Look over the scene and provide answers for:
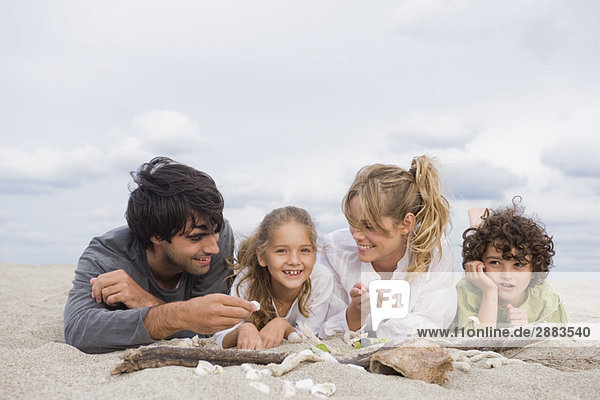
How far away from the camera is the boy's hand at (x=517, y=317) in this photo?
13.3 feet

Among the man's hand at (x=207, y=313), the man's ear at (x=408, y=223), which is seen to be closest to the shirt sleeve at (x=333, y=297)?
the man's ear at (x=408, y=223)

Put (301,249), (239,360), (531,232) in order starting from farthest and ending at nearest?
(531,232) → (301,249) → (239,360)

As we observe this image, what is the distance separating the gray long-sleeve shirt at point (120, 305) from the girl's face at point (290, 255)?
0.73m

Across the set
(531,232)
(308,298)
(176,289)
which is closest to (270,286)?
(308,298)

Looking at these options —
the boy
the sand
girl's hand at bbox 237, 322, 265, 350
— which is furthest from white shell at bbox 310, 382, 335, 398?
the boy

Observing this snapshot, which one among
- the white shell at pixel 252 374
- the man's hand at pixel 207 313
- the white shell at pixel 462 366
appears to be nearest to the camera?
the white shell at pixel 252 374

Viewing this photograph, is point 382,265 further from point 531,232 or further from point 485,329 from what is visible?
point 531,232

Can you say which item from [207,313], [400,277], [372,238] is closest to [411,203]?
[372,238]

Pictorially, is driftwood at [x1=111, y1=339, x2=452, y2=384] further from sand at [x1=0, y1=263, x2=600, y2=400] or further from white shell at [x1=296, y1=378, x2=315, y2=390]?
white shell at [x1=296, y1=378, x2=315, y2=390]

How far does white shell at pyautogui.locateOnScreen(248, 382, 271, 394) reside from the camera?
2.10 m

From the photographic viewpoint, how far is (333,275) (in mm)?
4414

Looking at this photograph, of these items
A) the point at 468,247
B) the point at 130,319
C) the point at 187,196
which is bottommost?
the point at 130,319

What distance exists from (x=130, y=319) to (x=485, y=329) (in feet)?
8.43

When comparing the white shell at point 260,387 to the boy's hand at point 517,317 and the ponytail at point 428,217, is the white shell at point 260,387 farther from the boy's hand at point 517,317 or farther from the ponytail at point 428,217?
the boy's hand at point 517,317
